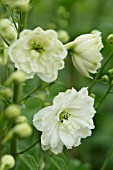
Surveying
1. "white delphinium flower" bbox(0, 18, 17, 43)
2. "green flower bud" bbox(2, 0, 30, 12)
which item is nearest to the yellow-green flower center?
"white delphinium flower" bbox(0, 18, 17, 43)

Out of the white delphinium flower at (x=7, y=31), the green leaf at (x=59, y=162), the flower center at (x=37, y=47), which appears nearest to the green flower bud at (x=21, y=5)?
the white delphinium flower at (x=7, y=31)

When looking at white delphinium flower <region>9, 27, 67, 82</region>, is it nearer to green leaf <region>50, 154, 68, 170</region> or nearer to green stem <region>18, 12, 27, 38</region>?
green stem <region>18, 12, 27, 38</region>

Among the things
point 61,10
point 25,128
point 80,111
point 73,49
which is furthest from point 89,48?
point 61,10

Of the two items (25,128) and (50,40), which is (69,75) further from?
(25,128)

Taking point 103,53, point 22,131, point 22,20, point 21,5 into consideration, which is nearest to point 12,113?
point 22,131

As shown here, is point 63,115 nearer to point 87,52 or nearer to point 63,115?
point 63,115

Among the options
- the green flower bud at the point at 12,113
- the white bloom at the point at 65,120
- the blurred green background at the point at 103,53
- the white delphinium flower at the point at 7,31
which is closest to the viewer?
the green flower bud at the point at 12,113

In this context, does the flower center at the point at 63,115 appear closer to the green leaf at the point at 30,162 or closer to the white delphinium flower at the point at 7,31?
the green leaf at the point at 30,162
